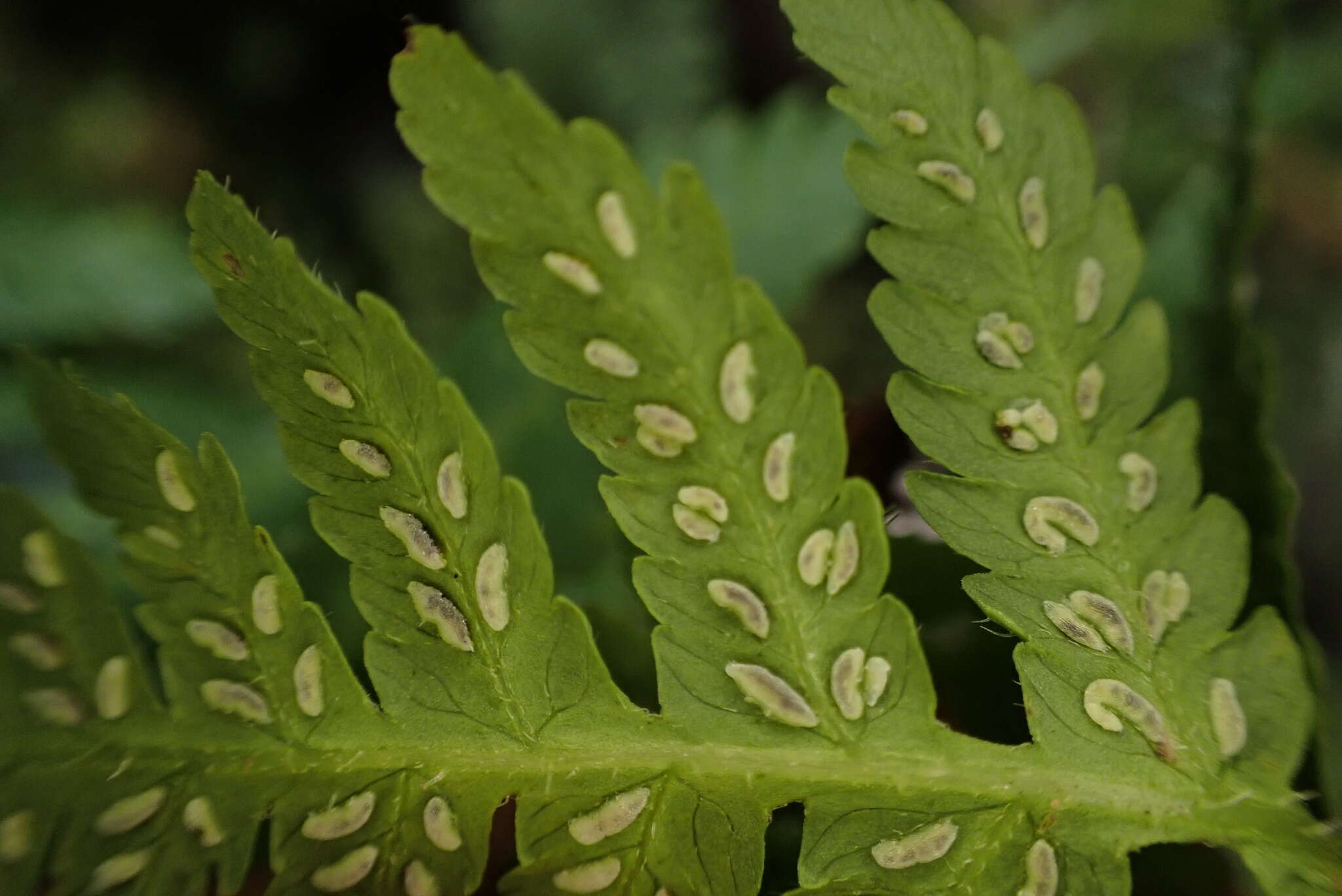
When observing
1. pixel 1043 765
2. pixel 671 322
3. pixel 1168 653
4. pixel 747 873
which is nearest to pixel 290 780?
pixel 747 873

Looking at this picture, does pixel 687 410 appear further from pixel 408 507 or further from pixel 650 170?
pixel 650 170

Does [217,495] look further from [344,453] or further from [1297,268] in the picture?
[1297,268]

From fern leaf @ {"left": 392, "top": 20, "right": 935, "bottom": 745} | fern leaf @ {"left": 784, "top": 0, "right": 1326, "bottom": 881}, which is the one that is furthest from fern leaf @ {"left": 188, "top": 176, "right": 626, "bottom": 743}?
fern leaf @ {"left": 784, "top": 0, "right": 1326, "bottom": 881}

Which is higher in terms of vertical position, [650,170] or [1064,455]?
[650,170]

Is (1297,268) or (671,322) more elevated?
(671,322)

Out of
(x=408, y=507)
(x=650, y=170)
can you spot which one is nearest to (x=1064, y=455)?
(x=408, y=507)

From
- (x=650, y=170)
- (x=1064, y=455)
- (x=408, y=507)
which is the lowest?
(x=1064, y=455)

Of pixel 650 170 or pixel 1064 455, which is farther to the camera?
pixel 650 170

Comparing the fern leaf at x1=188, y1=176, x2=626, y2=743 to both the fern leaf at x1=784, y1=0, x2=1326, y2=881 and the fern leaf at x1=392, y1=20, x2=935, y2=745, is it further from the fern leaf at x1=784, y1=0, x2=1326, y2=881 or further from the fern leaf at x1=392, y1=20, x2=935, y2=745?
the fern leaf at x1=784, y1=0, x2=1326, y2=881
